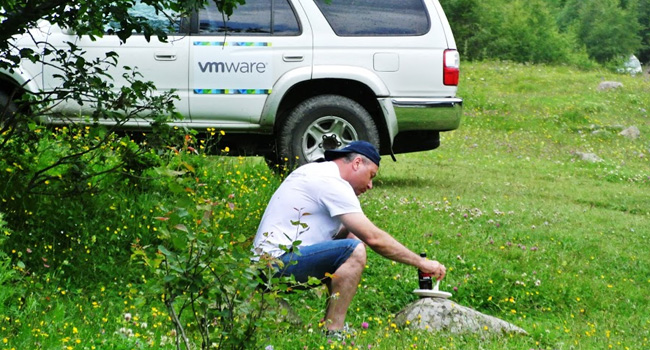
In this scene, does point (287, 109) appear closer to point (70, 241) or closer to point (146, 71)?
point (146, 71)

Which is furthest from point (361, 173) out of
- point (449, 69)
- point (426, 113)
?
point (449, 69)

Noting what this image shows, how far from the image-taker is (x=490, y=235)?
916 cm

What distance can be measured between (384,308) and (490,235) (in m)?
2.33

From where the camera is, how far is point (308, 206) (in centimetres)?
578

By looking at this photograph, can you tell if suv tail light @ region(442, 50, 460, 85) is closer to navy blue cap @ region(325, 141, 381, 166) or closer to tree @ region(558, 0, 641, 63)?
navy blue cap @ region(325, 141, 381, 166)

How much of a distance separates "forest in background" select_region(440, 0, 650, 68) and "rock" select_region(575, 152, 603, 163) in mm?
20375

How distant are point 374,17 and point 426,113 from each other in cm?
110

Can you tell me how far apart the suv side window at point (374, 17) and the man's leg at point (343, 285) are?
4798mm

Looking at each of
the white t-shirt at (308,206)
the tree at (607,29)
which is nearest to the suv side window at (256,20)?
the white t-shirt at (308,206)

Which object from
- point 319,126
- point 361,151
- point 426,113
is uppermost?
point 361,151

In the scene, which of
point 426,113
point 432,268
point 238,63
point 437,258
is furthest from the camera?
point 426,113

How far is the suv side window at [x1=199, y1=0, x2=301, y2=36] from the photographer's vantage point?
996 centimetres

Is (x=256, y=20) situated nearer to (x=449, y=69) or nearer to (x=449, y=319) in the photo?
(x=449, y=69)

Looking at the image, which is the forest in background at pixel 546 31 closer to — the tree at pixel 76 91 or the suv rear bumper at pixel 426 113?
the suv rear bumper at pixel 426 113
